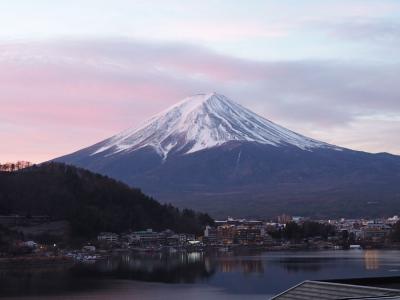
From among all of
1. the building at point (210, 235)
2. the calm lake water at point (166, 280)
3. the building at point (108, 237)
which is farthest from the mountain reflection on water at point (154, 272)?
the building at point (210, 235)

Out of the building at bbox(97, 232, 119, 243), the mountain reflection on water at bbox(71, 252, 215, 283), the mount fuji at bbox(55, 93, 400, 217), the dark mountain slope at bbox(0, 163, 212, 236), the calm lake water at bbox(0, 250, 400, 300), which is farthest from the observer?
the mount fuji at bbox(55, 93, 400, 217)

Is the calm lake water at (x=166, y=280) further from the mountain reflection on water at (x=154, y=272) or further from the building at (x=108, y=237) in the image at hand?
the building at (x=108, y=237)

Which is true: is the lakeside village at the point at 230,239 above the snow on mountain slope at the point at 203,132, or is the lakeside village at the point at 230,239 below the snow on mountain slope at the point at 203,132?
below

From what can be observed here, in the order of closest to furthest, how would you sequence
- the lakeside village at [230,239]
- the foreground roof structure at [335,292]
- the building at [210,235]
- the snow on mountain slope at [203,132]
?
the foreground roof structure at [335,292], the lakeside village at [230,239], the building at [210,235], the snow on mountain slope at [203,132]

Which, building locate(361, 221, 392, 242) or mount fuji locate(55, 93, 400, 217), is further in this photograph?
mount fuji locate(55, 93, 400, 217)

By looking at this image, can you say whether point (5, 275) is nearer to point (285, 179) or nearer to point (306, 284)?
point (306, 284)

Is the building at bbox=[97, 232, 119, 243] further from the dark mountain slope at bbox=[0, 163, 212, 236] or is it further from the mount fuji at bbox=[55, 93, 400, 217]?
the mount fuji at bbox=[55, 93, 400, 217]

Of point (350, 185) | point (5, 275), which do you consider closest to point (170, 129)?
point (350, 185)

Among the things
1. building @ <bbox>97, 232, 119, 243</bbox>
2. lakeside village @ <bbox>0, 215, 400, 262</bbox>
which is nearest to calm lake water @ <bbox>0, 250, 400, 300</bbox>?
lakeside village @ <bbox>0, 215, 400, 262</bbox>
